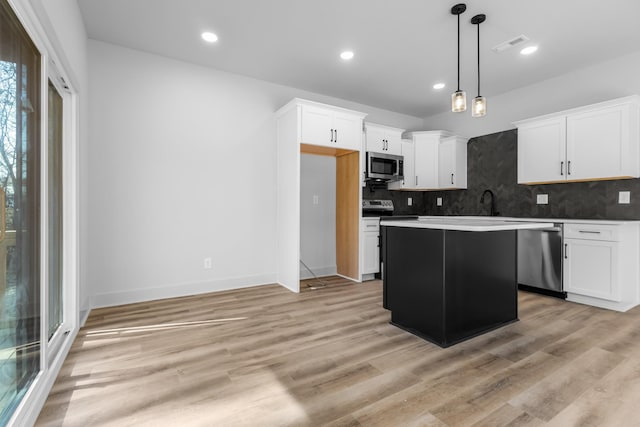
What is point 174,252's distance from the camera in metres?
3.55

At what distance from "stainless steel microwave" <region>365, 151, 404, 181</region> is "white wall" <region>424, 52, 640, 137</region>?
1.35 metres

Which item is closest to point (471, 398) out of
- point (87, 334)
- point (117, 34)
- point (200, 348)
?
point (200, 348)

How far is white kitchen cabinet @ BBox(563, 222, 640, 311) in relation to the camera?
3107mm

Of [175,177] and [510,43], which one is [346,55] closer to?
[510,43]

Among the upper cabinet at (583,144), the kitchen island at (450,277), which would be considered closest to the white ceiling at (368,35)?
the upper cabinet at (583,144)

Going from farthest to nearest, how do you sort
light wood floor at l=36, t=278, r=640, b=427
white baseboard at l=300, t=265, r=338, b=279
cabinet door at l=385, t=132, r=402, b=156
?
cabinet door at l=385, t=132, r=402, b=156 → white baseboard at l=300, t=265, r=338, b=279 → light wood floor at l=36, t=278, r=640, b=427

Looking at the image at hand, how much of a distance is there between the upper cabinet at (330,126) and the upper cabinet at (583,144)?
2098mm

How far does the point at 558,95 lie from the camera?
4.02m

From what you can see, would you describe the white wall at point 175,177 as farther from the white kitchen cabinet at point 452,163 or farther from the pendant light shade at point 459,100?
the white kitchen cabinet at point 452,163

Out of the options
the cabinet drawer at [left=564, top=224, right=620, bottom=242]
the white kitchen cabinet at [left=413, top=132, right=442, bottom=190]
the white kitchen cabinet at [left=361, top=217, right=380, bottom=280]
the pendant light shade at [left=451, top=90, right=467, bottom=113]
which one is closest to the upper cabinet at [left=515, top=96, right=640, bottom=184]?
the cabinet drawer at [left=564, top=224, right=620, bottom=242]

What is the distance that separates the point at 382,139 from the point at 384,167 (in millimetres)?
430

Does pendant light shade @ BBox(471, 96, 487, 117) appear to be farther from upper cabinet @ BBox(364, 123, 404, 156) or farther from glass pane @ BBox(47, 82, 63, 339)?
glass pane @ BBox(47, 82, 63, 339)

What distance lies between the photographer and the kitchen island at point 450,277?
2.28 meters

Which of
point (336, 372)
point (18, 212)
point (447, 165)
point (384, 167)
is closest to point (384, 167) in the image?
point (384, 167)
